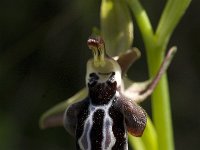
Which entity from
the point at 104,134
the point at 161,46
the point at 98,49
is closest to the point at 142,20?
the point at 161,46

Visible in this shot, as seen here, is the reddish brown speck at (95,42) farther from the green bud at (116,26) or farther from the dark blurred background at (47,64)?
the dark blurred background at (47,64)

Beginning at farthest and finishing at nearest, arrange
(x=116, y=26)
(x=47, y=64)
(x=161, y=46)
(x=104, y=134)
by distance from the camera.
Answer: (x=47, y=64) → (x=116, y=26) → (x=161, y=46) → (x=104, y=134)

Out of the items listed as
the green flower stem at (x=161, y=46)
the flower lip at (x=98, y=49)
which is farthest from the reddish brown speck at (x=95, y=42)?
the green flower stem at (x=161, y=46)

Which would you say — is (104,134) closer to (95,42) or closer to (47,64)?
(95,42)

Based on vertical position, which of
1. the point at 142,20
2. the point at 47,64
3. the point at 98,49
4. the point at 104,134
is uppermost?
the point at 47,64

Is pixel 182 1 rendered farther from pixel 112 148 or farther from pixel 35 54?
pixel 35 54

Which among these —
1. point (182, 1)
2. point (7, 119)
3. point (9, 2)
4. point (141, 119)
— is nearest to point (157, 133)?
point (141, 119)

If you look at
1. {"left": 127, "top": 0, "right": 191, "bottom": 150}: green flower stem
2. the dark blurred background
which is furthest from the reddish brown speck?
the dark blurred background

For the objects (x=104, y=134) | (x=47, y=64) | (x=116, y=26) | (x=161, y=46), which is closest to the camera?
(x=104, y=134)

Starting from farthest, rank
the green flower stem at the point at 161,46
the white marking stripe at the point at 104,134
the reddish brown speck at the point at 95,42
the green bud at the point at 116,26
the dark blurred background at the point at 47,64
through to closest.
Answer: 1. the dark blurred background at the point at 47,64
2. the green bud at the point at 116,26
3. the green flower stem at the point at 161,46
4. the reddish brown speck at the point at 95,42
5. the white marking stripe at the point at 104,134
